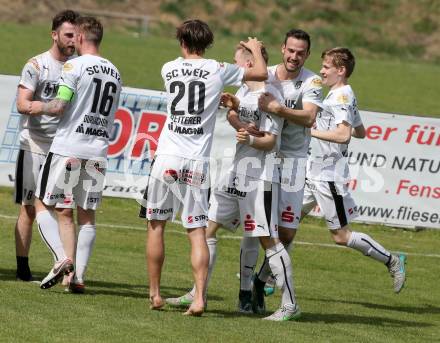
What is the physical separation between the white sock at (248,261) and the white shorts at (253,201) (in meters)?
0.44

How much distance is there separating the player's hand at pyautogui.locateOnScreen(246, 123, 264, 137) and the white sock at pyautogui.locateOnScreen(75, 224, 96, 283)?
1.75 meters

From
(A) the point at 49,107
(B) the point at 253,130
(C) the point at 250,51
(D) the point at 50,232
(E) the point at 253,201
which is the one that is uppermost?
(C) the point at 250,51

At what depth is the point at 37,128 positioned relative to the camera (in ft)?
33.2

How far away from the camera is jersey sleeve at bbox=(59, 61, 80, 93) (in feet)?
30.0

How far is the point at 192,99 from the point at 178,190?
715 millimetres

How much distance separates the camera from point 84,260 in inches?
377

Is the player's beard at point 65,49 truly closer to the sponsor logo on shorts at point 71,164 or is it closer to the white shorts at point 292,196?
the sponsor logo on shorts at point 71,164

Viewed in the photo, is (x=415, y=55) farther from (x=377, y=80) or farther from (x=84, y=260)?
(x=84, y=260)

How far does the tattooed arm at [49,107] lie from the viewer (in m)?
9.10

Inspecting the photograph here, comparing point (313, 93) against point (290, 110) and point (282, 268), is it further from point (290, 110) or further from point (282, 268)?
point (282, 268)

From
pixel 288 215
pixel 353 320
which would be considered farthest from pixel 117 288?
pixel 353 320

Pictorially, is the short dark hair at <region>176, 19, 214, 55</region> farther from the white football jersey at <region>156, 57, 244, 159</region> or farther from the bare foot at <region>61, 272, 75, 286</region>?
the bare foot at <region>61, 272, 75, 286</region>

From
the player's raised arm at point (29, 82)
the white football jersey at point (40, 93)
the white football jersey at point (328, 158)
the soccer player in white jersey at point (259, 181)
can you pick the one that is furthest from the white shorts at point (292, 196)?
the player's raised arm at point (29, 82)

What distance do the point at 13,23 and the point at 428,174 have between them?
86.3ft
